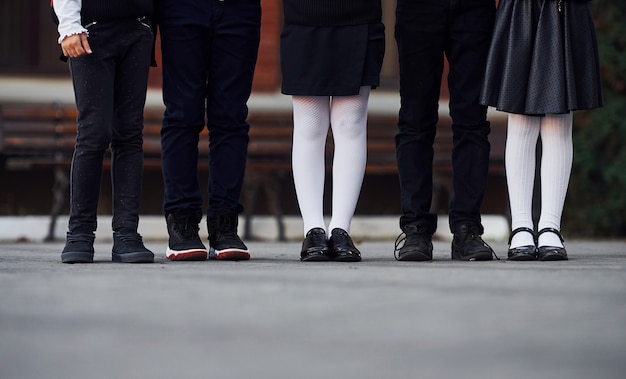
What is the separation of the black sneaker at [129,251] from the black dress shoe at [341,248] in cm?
76

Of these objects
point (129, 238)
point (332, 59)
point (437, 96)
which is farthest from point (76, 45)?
point (437, 96)

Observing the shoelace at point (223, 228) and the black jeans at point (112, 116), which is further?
the shoelace at point (223, 228)

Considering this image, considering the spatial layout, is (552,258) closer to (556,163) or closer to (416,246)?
(556,163)

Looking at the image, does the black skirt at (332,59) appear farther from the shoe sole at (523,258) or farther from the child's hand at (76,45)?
the shoe sole at (523,258)

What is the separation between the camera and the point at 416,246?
5.15 m

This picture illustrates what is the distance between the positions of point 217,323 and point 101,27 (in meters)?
2.25

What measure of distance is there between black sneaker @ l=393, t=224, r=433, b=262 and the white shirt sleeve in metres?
1.60

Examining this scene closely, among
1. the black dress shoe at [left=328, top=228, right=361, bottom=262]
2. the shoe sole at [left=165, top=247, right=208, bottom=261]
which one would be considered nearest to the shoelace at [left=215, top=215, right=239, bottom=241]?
the shoe sole at [left=165, top=247, right=208, bottom=261]

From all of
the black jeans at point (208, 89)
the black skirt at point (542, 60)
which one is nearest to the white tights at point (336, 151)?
the black jeans at point (208, 89)

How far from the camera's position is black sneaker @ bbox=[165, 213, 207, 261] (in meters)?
5.13

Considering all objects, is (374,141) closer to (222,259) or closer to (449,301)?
(222,259)

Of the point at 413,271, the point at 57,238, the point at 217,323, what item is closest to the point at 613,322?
the point at 217,323

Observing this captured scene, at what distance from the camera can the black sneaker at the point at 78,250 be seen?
4.98 metres

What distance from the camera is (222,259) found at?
17.0ft
